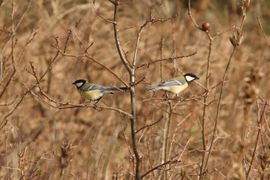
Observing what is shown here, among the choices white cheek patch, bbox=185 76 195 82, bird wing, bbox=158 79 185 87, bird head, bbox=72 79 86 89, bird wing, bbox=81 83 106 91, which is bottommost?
bird wing, bbox=81 83 106 91

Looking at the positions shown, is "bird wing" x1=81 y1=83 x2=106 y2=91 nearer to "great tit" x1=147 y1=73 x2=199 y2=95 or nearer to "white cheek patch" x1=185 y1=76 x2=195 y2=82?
"great tit" x1=147 y1=73 x2=199 y2=95

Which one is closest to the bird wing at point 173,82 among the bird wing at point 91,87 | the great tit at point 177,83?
the great tit at point 177,83

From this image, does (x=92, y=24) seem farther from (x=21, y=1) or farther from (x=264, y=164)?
(x=264, y=164)

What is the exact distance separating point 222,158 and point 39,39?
3.78 metres

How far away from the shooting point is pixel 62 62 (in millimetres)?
10375

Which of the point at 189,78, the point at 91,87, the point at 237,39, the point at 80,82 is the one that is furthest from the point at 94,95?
the point at 237,39

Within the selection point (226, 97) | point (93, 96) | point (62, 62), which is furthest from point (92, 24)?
point (93, 96)

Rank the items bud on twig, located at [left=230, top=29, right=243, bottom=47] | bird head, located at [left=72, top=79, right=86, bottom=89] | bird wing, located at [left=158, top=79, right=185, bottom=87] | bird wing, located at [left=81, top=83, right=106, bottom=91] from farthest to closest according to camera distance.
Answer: bird wing, located at [left=158, top=79, right=185, bottom=87] < bird head, located at [left=72, top=79, right=86, bottom=89] < bird wing, located at [left=81, top=83, right=106, bottom=91] < bud on twig, located at [left=230, top=29, right=243, bottom=47]

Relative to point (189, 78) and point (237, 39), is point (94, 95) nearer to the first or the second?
point (189, 78)

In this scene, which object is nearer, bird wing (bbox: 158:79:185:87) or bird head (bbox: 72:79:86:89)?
bird head (bbox: 72:79:86:89)

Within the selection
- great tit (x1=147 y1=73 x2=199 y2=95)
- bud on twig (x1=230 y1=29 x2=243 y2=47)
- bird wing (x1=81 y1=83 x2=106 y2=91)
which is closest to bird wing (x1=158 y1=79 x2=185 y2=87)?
great tit (x1=147 y1=73 x2=199 y2=95)

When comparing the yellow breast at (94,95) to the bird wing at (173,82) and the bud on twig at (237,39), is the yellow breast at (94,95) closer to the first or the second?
the bird wing at (173,82)

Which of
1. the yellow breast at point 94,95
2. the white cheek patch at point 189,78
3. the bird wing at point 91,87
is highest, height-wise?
the white cheek patch at point 189,78

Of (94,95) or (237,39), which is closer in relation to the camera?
(237,39)
